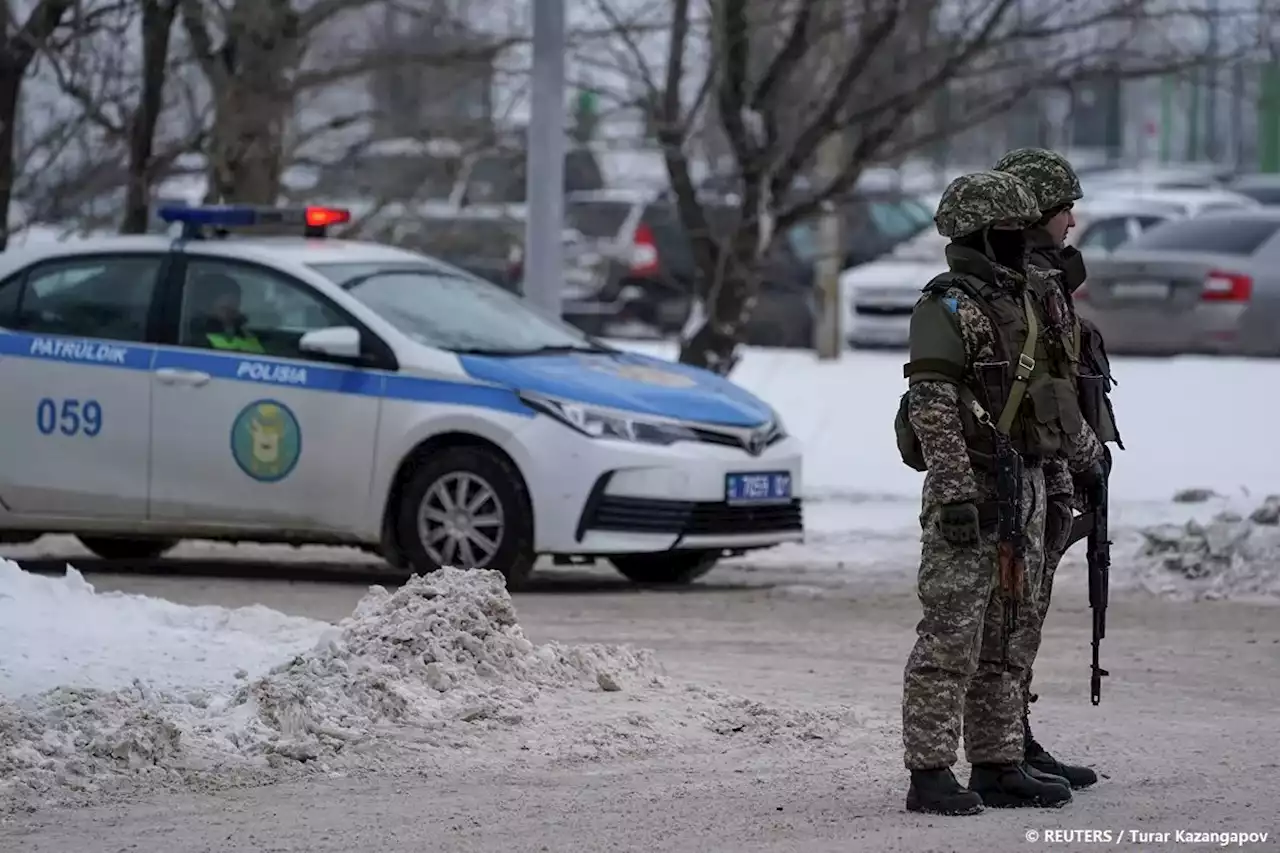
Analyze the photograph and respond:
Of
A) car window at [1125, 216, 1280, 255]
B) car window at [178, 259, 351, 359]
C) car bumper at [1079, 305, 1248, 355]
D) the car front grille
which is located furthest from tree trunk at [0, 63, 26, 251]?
car window at [1125, 216, 1280, 255]

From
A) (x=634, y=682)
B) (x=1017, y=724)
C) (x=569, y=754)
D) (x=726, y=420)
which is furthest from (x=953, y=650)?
(x=726, y=420)

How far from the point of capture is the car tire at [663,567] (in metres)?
11.5

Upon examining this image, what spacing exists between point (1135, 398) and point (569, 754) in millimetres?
11769

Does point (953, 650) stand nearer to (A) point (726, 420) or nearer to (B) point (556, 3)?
(A) point (726, 420)

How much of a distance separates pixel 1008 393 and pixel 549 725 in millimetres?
1970

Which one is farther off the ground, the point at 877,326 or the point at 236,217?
the point at 236,217

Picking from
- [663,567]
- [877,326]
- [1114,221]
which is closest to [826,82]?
[663,567]

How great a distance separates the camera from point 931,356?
18.7ft

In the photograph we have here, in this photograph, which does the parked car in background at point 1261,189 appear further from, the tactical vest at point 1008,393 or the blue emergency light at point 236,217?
the tactical vest at point 1008,393

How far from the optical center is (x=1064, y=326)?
5934mm

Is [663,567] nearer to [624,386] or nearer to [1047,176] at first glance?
[624,386]

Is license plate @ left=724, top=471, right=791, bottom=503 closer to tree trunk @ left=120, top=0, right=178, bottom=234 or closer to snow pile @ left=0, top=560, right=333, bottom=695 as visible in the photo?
snow pile @ left=0, top=560, right=333, bottom=695

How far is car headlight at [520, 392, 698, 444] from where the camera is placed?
1056 centimetres

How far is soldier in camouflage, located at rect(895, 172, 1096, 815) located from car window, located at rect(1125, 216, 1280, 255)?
16.9 meters
